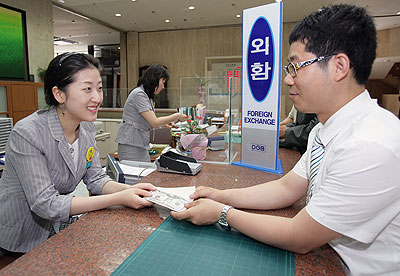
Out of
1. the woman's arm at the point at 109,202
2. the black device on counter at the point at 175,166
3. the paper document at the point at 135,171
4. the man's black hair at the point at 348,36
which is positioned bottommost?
the paper document at the point at 135,171

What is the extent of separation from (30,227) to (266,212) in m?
1.09

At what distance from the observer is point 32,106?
19.2 feet

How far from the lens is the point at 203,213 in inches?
40.6

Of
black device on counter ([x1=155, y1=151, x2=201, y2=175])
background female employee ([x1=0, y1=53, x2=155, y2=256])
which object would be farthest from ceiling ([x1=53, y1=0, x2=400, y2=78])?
background female employee ([x1=0, y1=53, x2=155, y2=256])

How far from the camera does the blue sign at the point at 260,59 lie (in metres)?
1.81

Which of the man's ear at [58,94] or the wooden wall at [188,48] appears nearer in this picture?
the man's ear at [58,94]

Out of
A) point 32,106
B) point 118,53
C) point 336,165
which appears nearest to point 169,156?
point 336,165

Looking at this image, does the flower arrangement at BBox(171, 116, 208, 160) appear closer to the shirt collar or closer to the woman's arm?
the woman's arm

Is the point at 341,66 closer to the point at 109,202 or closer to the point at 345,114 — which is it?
the point at 345,114

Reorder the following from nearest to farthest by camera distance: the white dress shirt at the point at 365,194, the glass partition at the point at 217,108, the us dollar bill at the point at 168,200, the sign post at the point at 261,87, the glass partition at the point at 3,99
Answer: the white dress shirt at the point at 365,194 → the us dollar bill at the point at 168,200 → the sign post at the point at 261,87 → the glass partition at the point at 217,108 → the glass partition at the point at 3,99

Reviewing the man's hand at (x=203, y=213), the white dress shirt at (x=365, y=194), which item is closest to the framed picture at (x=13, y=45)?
the man's hand at (x=203, y=213)

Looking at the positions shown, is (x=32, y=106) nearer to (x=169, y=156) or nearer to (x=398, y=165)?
(x=169, y=156)

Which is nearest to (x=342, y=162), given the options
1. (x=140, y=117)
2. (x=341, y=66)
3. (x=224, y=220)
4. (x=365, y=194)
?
(x=365, y=194)

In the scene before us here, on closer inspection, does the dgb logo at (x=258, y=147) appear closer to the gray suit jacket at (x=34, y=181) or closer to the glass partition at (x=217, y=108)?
the glass partition at (x=217, y=108)
